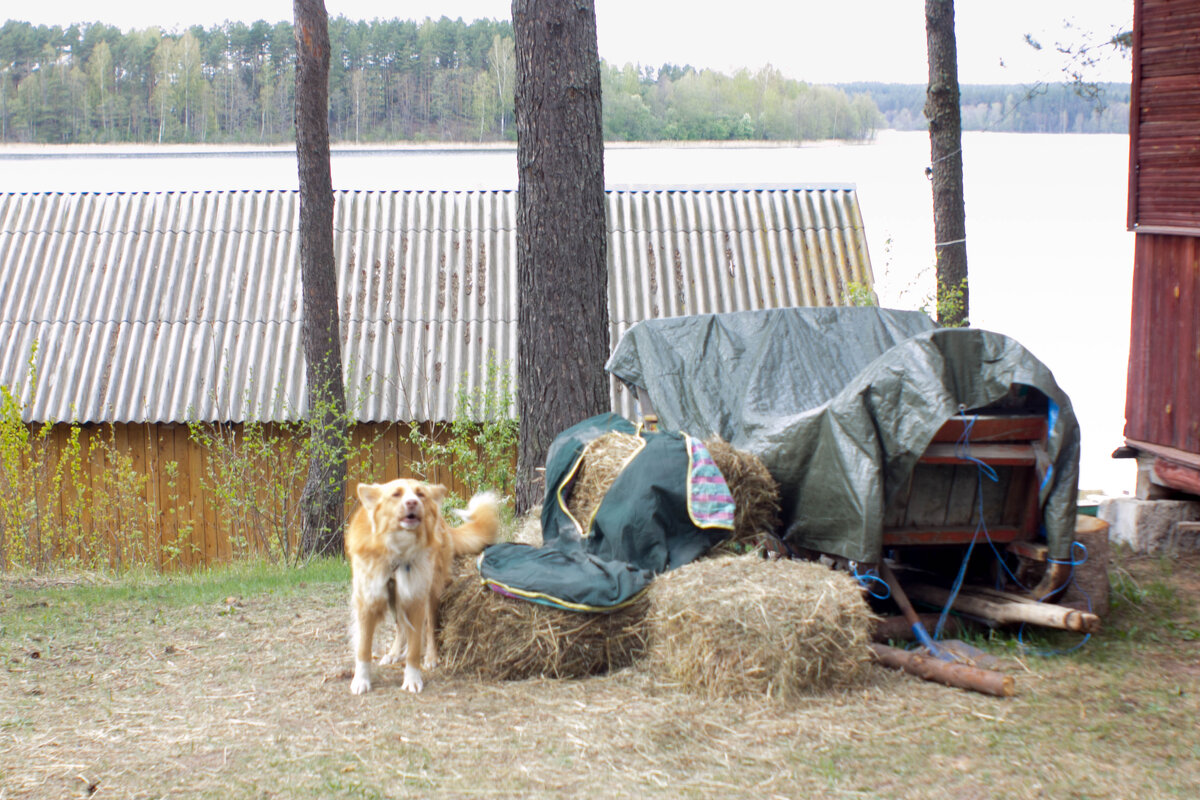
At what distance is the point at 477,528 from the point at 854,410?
239 centimetres

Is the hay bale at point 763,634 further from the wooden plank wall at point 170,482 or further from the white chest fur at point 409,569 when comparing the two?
the wooden plank wall at point 170,482

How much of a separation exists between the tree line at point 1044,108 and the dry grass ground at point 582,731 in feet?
28.7

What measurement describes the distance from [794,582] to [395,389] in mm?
9165

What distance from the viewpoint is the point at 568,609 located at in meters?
5.03

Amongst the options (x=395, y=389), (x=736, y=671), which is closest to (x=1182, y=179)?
(x=736, y=671)

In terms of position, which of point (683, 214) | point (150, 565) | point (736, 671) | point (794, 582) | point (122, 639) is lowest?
point (150, 565)

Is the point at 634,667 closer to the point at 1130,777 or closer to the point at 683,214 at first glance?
the point at 1130,777

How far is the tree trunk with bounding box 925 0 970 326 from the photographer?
12.0 m

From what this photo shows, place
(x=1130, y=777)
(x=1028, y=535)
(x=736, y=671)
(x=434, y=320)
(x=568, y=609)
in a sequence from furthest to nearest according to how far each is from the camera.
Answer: (x=434, y=320), (x=1028, y=535), (x=568, y=609), (x=736, y=671), (x=1130, y=777)

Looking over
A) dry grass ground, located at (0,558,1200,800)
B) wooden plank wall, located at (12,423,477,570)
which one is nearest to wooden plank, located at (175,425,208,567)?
wooden plank wall, located at (12,423,477,570)

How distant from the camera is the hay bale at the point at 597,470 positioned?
5.77 m

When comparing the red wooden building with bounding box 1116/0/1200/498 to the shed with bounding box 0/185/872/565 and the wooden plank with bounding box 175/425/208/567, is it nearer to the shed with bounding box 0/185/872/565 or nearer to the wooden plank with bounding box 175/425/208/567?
the shed with bounding box 0/185/872/565

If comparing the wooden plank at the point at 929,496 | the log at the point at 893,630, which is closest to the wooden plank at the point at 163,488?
the log at the point at 893,630

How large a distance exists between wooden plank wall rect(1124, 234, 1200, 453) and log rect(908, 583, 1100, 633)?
9.98 ft
